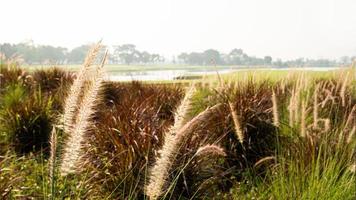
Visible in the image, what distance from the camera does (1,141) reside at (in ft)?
24.7

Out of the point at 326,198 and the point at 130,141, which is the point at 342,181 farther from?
the point at 130,141

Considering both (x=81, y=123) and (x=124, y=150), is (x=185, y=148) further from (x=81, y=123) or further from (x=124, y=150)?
(x=81, y=123)

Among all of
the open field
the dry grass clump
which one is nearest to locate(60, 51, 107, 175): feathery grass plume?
the open field

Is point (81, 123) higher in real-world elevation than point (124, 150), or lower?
higher

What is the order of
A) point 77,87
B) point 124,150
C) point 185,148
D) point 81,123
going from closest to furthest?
1. point 81,123
2. point 77,87
3. point 124,150
4. point 185,148

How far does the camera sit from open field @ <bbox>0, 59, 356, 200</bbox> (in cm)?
242

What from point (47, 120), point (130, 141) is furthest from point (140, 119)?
point (47, 120)

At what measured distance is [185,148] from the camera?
481 cm

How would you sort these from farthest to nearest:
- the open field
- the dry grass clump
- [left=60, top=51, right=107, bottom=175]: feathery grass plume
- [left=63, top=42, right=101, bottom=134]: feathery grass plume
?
the dry grass clump, the open field, [left=63, top=42, right=101, bottom=134]: feathery grass plume, [left=60, top=51, right=107, bottom=175]: feathery grass plume

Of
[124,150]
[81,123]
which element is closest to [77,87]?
[81,123]

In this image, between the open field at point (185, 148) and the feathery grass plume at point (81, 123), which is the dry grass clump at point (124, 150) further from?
the feathery grass plume at point (81, 123)

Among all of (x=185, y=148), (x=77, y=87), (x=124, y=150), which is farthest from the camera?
(x=185, y=148)

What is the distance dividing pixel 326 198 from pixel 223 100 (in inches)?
123

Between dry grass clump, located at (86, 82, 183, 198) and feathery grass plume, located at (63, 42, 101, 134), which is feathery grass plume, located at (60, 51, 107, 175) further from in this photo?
dry grass clump, located at (86, 82, 183, 198)
